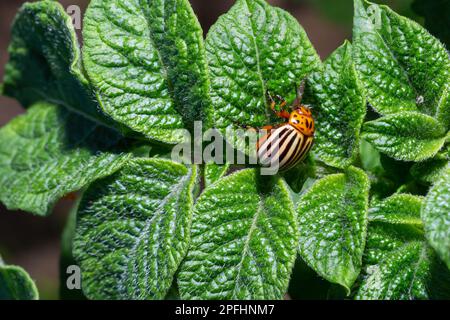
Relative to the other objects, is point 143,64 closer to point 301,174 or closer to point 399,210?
point 301,174

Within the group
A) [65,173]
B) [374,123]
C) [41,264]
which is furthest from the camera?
[41,264]

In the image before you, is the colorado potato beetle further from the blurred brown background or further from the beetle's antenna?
the blurred brown background

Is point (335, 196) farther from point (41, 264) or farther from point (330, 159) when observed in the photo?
point (41, 264)

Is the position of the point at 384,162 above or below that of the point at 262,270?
above

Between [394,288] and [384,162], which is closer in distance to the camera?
[394,288]

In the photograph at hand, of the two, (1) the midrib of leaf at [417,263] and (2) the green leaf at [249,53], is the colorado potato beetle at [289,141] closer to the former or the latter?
(2) the green leaf at [249,53]

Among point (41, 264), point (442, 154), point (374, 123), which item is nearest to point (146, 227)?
point (374, 123)
